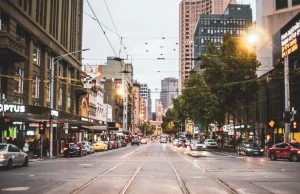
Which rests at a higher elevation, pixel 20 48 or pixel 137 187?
pixel 20 48

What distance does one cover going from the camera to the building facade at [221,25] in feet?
510

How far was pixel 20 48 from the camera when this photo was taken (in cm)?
3478

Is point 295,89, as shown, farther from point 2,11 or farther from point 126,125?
point 126,125

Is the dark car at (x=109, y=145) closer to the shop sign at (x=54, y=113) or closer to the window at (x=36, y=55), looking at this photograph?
the window at (x=36, y=55)

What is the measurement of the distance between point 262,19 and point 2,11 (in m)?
37.8

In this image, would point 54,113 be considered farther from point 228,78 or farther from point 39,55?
point 228,78

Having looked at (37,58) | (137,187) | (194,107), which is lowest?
(137,187)

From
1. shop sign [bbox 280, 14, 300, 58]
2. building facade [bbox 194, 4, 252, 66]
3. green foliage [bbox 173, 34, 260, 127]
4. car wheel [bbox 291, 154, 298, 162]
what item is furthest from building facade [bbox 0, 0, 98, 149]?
building facade [bbox 194, 4, 252, 66]

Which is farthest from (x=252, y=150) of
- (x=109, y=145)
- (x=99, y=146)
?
(x=109, y=145)

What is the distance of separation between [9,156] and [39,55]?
2581 cm

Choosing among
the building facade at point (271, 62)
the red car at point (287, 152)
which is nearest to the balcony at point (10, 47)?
the red car at point (287, 152)

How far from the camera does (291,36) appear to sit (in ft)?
152

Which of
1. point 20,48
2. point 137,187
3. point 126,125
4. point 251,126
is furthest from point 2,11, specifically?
point 126,125

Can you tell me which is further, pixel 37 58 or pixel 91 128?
pixel 91 128
